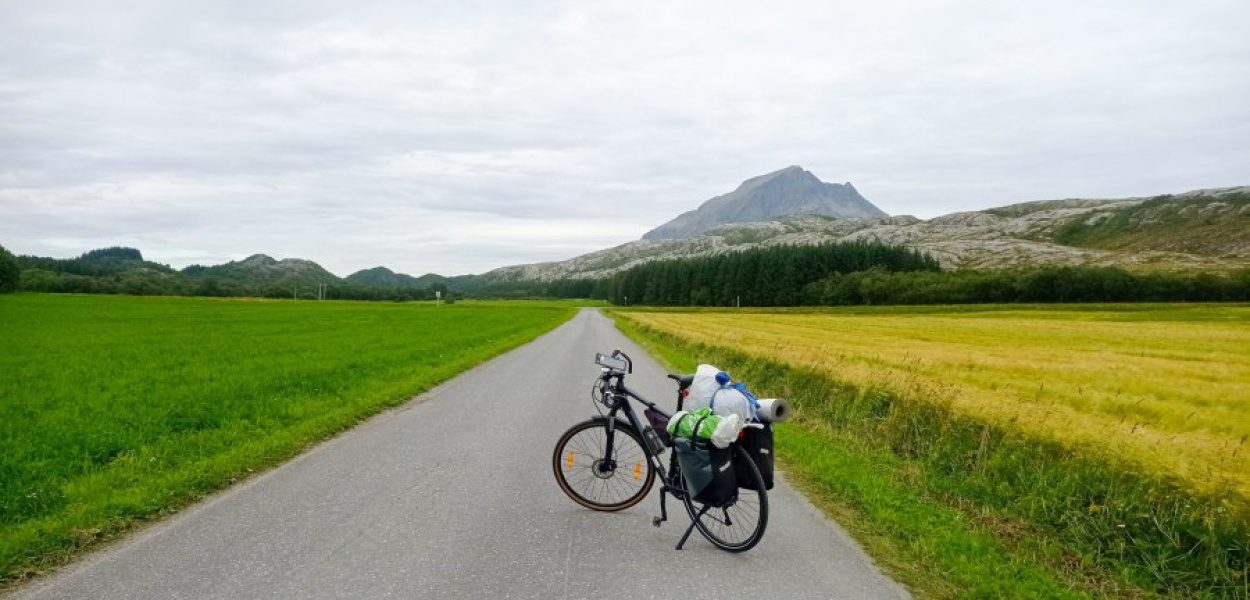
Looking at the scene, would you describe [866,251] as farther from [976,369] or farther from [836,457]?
[836,457]

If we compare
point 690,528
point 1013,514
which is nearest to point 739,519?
point 690,528

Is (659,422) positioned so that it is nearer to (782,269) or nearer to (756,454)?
(756,454)

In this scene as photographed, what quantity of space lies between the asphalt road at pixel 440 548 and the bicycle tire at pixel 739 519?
12cm

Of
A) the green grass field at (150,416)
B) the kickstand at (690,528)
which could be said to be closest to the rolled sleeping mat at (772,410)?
the kickstand at (690,528)

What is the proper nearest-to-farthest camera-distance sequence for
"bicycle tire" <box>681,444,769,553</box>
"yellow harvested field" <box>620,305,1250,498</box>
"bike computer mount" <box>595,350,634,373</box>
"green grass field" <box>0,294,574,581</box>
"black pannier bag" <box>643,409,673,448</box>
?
"bicycle tire" <box>681,444,769,553</box>
"green grass field" <box>0,294,574,581</box>
"black pannier bag" <box>643,409,673,448</box>
"bike computer mount" <box>595,350,634,373</box>
"yellow harvested field" <box>620,305,1250,498</box>

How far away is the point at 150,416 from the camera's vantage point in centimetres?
1191

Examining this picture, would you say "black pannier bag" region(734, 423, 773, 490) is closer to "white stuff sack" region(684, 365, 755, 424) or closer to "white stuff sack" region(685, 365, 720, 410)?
"white stuff sack" region(684, 365, 755, 424)

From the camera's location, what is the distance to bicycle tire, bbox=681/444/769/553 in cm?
608

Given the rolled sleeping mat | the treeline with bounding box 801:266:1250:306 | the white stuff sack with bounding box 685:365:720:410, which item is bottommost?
the treeline with bounding box 801:266:1250:306

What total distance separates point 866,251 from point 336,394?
13325 cm

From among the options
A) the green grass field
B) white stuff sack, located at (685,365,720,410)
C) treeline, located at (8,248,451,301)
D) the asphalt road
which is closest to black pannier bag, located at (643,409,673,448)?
white stuff sack, located at (685,365,720,410)

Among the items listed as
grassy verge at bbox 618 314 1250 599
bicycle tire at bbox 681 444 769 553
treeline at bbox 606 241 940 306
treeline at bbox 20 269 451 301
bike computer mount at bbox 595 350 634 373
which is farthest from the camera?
treeline at bbox 606 241 940 306

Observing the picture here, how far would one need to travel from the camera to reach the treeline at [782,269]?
430ft

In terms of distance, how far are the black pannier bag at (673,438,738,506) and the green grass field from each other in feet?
18.0
